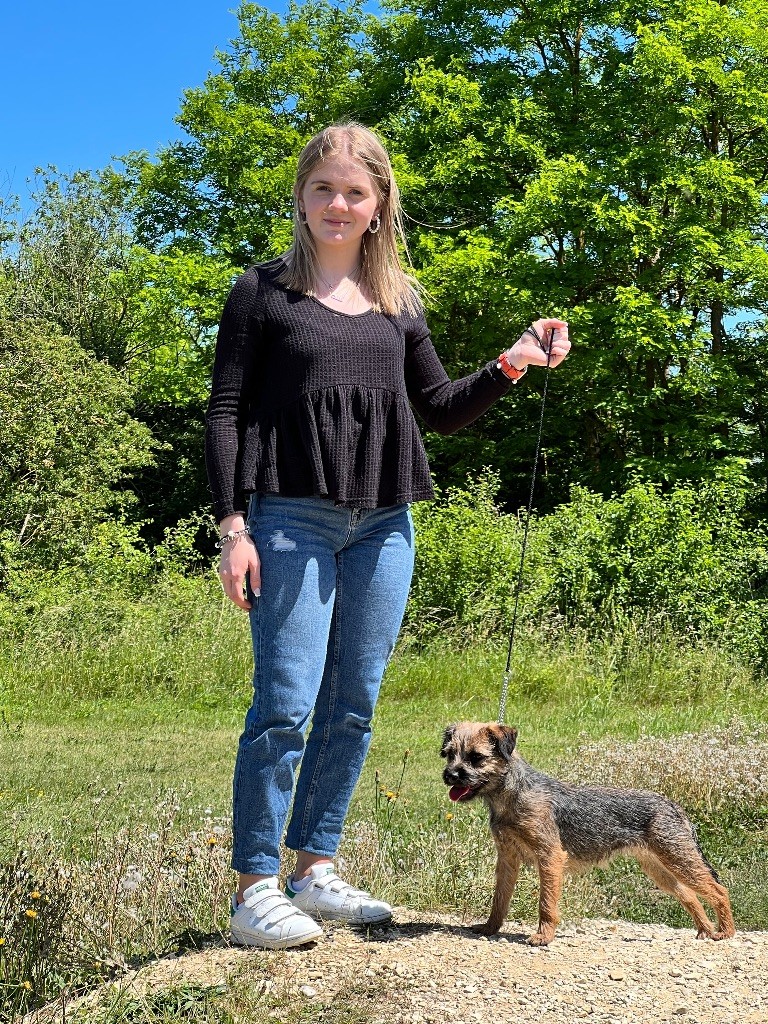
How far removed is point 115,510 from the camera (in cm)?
2492

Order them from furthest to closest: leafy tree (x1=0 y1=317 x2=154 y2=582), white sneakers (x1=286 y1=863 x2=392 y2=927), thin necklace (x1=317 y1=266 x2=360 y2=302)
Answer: leafy tree (x1=0 y1=317 x2=154 y2=582) → white sneakers (x1=286 y1=863 x2=392 y2=927) → thin necklace (x1=317 y1=266 x2=360 y2=302)

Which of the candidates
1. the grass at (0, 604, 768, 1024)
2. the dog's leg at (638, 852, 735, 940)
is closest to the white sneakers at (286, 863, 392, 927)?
the grass at (0, 604, 768, 1024)

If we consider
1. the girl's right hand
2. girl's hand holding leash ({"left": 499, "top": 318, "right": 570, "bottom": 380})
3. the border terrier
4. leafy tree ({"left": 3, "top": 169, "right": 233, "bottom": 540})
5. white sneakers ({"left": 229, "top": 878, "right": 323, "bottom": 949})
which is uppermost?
leafy tree ({"left": 3, "top": 169, "right": 233, "bottom": 540})

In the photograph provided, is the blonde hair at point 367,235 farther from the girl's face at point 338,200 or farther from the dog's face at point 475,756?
the dog's face at point 475,756

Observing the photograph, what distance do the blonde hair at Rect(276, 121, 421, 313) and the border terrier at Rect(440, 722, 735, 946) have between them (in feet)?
4.74

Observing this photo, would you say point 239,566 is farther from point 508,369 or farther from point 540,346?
point 540,346

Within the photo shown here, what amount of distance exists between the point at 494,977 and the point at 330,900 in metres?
0.56

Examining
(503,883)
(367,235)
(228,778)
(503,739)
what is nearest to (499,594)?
(228,778)

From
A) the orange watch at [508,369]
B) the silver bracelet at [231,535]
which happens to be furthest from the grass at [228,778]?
the orange watch at [508,369]

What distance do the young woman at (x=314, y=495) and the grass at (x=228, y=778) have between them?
1.75 ft

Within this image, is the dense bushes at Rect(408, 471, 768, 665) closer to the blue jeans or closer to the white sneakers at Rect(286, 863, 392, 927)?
the white sneakers at Rect(286, 863, 392, 927)

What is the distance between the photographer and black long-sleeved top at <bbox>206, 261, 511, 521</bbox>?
338cm

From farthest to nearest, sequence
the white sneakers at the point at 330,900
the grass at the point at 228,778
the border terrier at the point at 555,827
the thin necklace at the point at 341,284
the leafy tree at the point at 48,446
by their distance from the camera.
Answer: the leafy tree at the point at 48,446
the grass at the point at 228,778
the border terrier at the point at 555,827
the white sneakers at the point at 330,900
the thin necklace at the point at 341,284

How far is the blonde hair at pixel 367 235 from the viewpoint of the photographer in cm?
349
